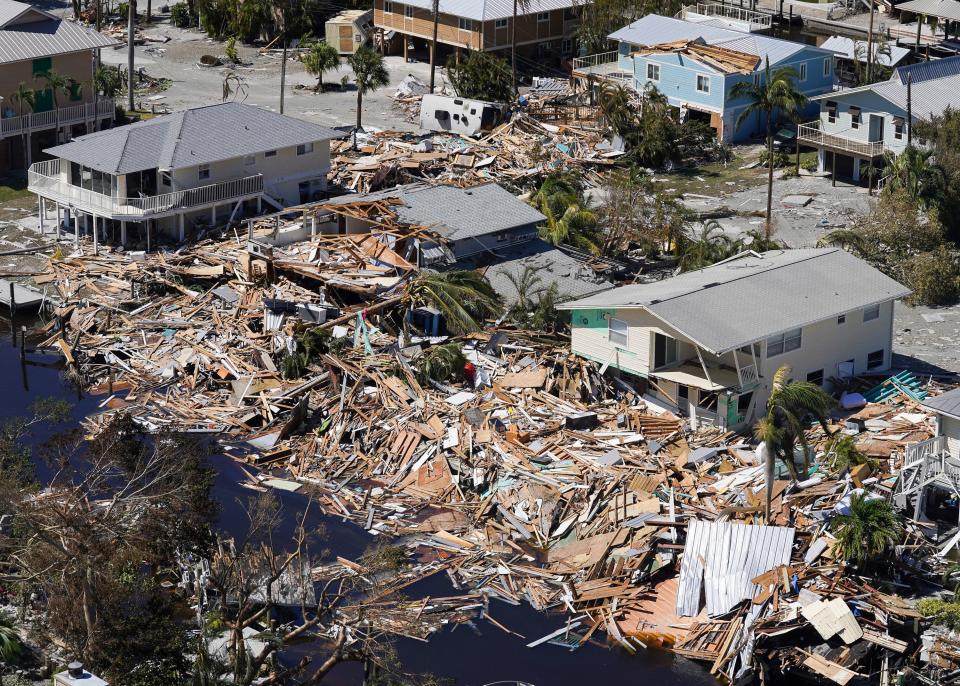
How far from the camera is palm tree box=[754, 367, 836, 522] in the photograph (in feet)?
145

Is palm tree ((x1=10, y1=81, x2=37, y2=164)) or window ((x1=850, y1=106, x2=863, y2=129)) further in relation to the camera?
palm tree ((x1=10, y1=81, x2=37, y2=164))

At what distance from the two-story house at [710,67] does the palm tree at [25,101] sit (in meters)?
28.2

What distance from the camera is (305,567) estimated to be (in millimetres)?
44656

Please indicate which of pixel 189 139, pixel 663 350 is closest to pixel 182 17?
pixel 189 139

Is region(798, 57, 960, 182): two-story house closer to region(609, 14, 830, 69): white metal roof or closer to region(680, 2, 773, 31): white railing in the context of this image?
region(609, 14, 830, 69): white metal roof

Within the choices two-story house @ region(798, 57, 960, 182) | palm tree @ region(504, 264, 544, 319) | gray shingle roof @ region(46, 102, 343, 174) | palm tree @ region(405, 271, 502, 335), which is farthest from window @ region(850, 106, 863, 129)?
palm tree @ region(405, 271, 502, 335)

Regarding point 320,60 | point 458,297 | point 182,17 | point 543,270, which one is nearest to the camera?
point 458,297

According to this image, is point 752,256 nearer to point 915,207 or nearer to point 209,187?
point 915,207

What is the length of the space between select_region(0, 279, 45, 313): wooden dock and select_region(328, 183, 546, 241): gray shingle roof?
39.4 feet

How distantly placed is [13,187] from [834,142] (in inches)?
1467

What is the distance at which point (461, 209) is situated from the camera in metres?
65.0

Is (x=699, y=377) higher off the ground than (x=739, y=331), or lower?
lower

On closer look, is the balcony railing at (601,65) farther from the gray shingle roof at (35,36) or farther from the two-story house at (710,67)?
the gray shingle roof at (35,36)

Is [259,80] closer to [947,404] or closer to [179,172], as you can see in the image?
[179,172]
